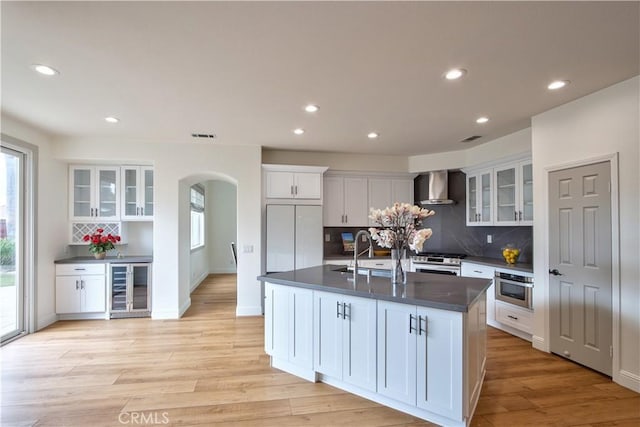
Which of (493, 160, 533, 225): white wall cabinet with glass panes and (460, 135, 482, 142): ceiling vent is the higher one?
(460, 135, 482, 142): ceiling vent

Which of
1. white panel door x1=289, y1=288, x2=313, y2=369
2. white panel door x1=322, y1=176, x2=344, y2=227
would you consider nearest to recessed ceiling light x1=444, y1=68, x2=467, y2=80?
white panel door x1=289, y1=288, x2=313, y2=369

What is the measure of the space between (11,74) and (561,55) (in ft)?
14.3

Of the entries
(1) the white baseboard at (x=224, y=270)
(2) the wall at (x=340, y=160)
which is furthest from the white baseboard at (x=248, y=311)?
(1) the white baseboard at (x=224, y=270)

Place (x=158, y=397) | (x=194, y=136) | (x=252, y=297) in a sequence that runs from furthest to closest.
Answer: (x=252, y=297)
(x=194, y=136)
(x=158, y=397)

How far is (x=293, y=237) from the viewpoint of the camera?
4926 millimetres

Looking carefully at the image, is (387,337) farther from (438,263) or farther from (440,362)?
(438,263)

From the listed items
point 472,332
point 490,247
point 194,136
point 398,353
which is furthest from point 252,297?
point 490,247

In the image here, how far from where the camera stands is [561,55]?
2.26 meters

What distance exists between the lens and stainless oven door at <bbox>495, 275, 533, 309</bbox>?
364cm

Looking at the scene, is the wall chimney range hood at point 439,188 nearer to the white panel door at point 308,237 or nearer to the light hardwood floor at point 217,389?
the white panel door at point 308,237

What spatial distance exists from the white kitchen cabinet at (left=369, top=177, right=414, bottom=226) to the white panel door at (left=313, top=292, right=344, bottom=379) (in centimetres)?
317

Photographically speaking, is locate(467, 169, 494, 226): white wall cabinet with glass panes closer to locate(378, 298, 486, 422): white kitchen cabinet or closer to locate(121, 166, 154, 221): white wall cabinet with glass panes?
locate(378, 298, 486, 422): white kitchen cabinet

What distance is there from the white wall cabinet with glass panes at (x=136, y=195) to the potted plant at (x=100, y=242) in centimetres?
35

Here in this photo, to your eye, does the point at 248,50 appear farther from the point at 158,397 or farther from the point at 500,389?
the point at 500,389
